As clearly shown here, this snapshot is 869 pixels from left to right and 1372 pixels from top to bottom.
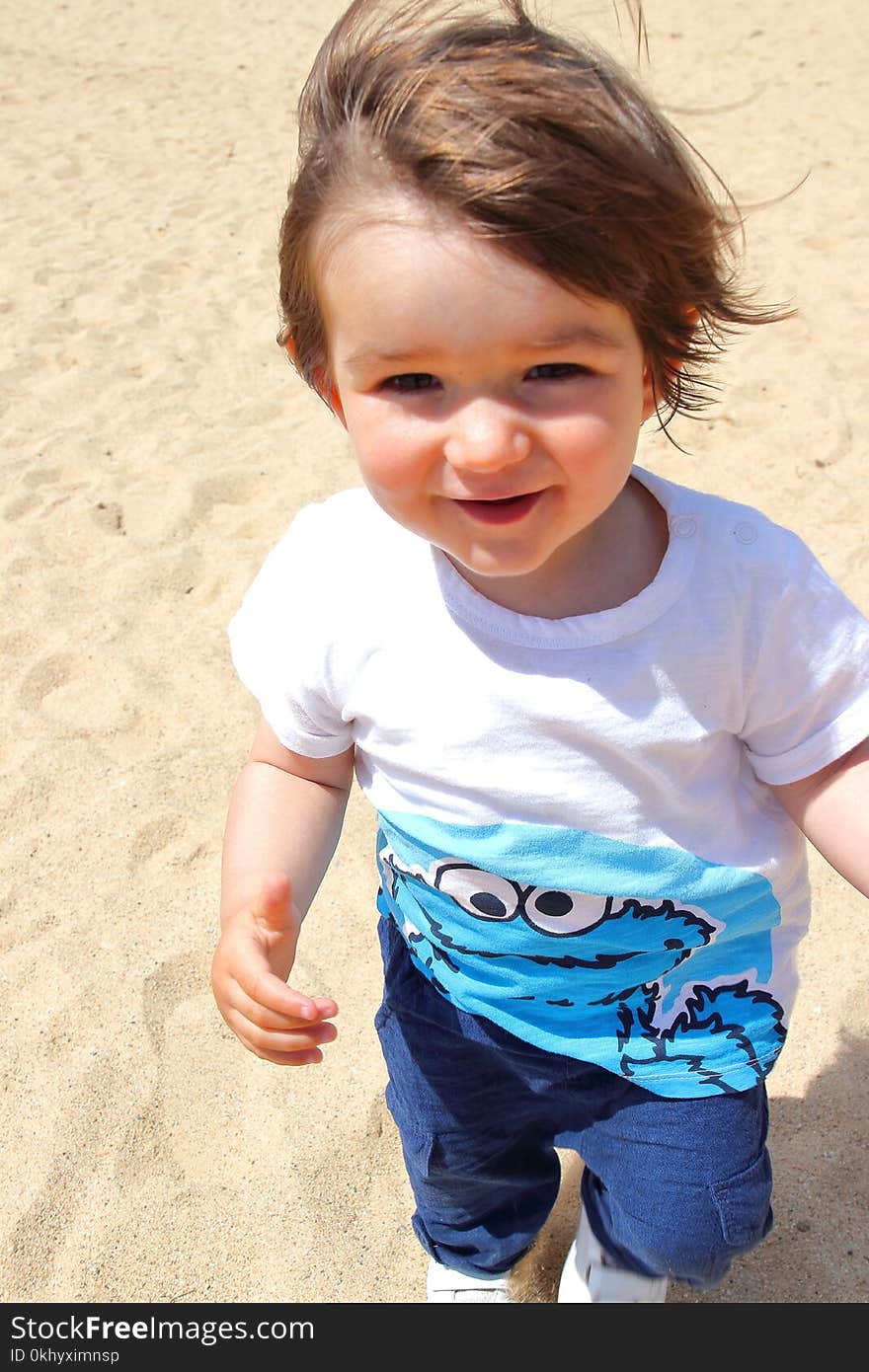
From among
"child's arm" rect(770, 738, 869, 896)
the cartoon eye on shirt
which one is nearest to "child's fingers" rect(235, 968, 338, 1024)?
the cartoon eye on shirt

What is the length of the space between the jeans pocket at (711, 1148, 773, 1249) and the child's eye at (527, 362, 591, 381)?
0.94 meters

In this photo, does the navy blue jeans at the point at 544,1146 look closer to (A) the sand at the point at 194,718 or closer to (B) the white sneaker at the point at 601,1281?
(B) the white sneaker at the point at 601,1281

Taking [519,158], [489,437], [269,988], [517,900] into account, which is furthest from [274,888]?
[519,158]

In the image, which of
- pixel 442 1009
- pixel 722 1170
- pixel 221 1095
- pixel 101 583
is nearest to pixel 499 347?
pixel 442 1009

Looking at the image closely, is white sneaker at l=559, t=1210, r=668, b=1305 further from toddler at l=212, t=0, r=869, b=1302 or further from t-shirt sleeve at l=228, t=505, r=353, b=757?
t-shirt sleeve at l=228, t=505, r=353, b=757

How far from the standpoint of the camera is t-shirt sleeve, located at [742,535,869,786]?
49.2 inches

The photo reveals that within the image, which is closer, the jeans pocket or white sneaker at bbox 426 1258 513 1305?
the jeans pocket

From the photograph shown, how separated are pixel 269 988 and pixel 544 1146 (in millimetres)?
609

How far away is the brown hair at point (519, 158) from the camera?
1.02m

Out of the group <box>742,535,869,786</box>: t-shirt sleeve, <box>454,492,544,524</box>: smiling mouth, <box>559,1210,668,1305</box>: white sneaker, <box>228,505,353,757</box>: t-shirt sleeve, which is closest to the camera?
<box>454,492,544,524</box>: smiling mouth

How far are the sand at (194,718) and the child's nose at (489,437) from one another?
79 cm

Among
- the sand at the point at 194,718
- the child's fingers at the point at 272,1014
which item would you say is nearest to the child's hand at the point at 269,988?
the child's fingers at the point at 272,1014

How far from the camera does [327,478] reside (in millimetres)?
3934

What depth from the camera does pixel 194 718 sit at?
9.77ft
